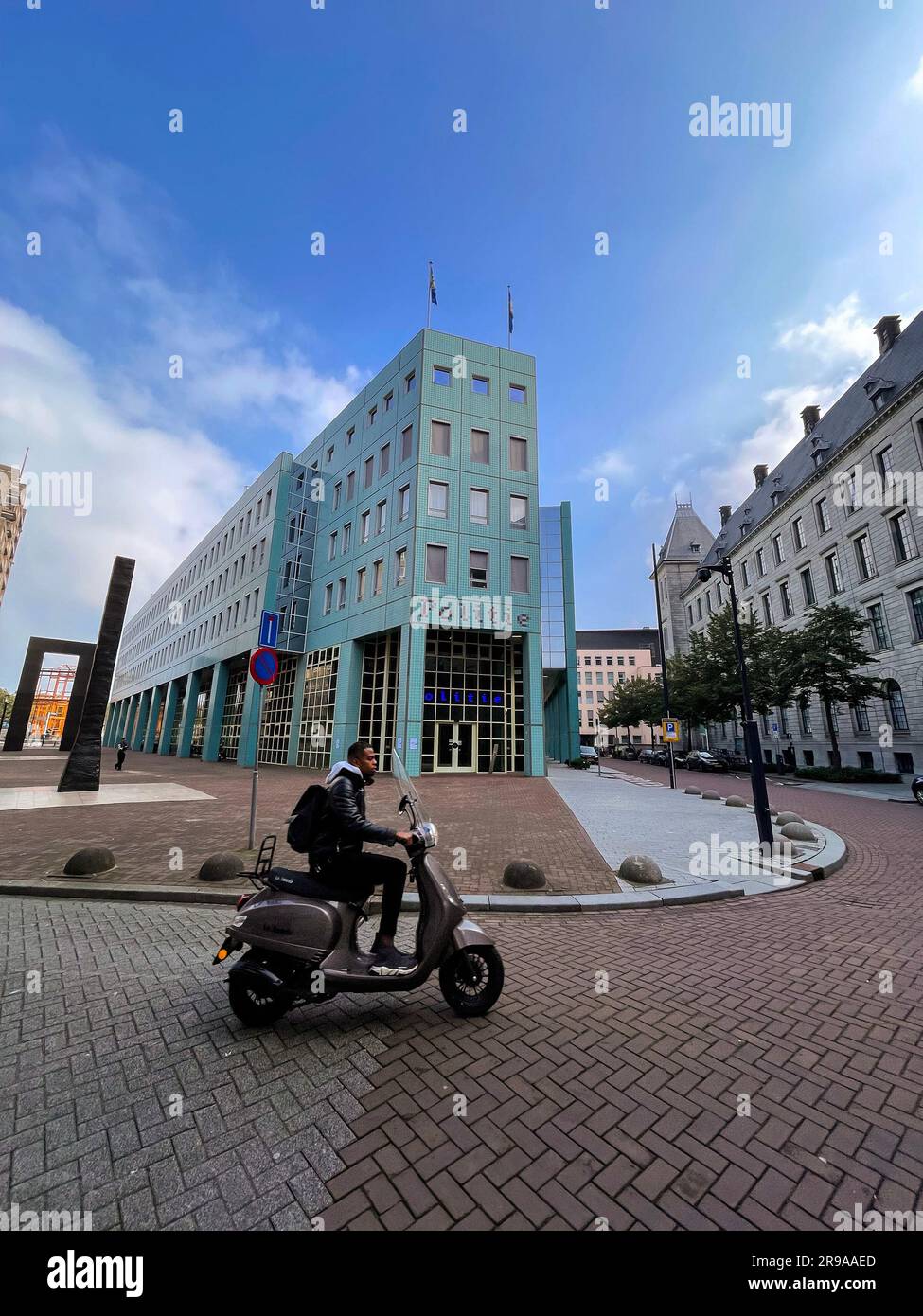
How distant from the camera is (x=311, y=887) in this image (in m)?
3.38

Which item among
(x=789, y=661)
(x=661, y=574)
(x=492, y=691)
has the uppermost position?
(x=661, y=574)

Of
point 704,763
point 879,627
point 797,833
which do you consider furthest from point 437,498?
point 879,627

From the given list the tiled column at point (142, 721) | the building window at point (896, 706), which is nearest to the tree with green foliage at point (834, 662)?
the building window at point (896, 706)

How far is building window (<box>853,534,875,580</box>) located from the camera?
30.8m

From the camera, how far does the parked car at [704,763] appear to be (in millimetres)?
35650

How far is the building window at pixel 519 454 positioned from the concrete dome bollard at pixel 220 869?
2463 centimetres

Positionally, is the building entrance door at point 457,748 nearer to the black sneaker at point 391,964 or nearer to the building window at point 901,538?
the black sneaker at point 391,964

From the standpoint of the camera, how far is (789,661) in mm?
27406

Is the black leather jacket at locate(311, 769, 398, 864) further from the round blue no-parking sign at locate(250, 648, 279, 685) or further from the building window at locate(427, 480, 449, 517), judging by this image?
the building window at locate(427, 480, 449, 517)

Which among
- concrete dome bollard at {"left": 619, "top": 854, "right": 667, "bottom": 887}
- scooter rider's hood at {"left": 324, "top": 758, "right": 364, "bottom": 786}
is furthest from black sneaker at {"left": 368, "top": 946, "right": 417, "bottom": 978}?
concrete dome bollard at {"left": 619, "top": 854, "right": 667, "bottom": 887}
